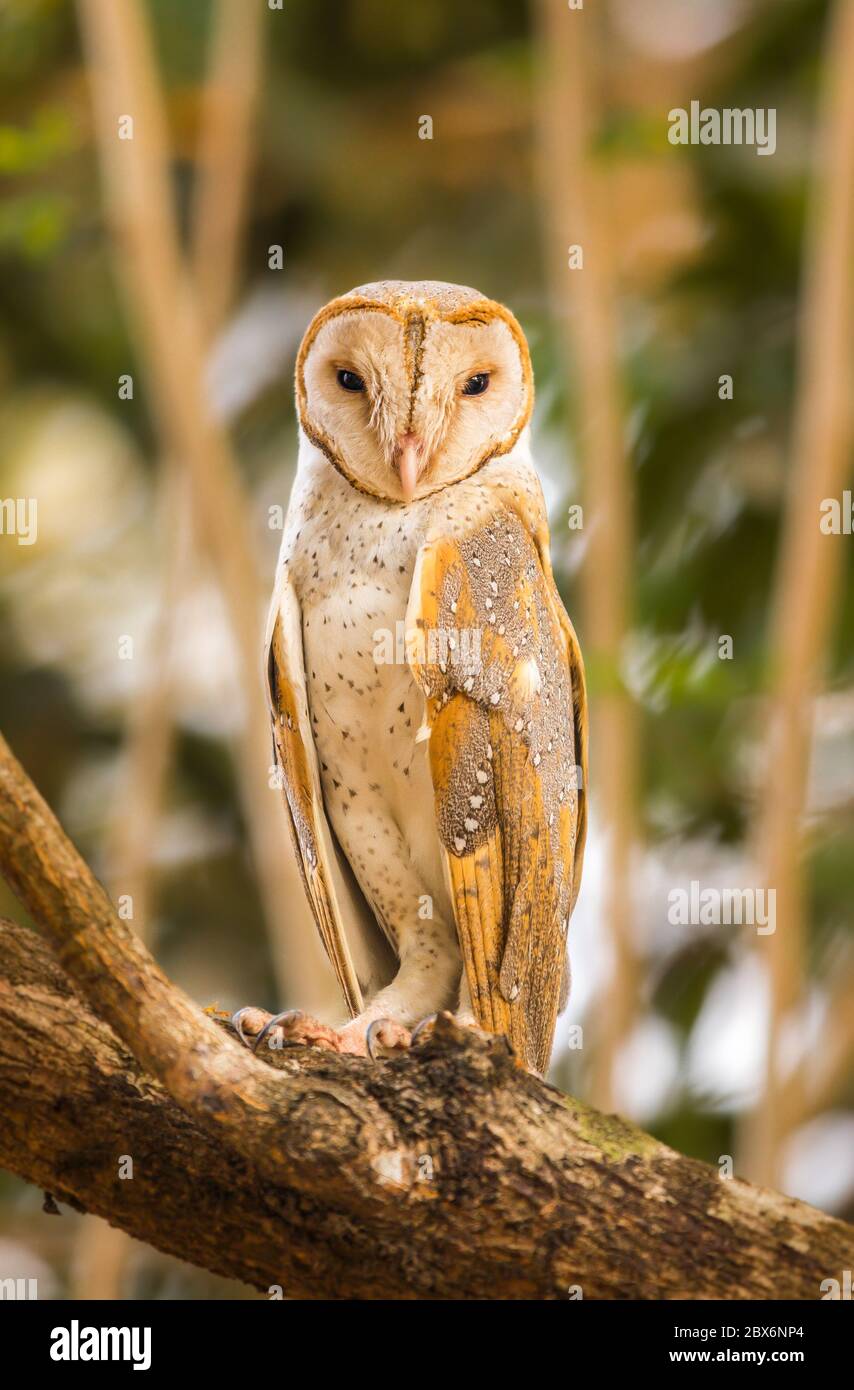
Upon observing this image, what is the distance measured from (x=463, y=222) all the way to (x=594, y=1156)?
599 centimetres

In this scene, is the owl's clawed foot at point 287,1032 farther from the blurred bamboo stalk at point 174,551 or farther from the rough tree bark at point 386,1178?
the blurred bamboo stalk at point 174,551

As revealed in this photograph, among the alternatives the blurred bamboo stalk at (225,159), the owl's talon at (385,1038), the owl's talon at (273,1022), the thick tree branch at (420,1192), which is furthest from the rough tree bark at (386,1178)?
the blurred bamboo stalk at (225,159)

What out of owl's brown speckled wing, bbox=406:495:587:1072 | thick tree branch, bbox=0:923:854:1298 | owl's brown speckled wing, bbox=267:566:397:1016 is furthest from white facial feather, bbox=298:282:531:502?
thick tree branch, bbox=0:923:854:1298

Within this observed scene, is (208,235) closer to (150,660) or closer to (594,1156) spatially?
(150,660)

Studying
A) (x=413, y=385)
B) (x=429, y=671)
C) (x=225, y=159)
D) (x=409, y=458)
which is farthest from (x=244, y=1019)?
(x=225, y=159)

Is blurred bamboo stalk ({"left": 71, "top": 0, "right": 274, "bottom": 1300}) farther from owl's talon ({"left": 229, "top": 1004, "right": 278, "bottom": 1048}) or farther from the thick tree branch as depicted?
the thick tree branch

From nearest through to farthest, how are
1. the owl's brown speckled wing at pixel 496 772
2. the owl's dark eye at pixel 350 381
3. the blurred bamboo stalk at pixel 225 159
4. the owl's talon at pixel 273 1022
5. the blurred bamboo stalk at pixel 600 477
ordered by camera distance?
the owl's talon at pixel 273 1022
the owl's brown speckled wing at pixel 496 772
the owl's dark eye at pixel 350 381
the blurred bamboo stalk at pixel 600 477
the blurred bamboo stalk at pixel 225 159

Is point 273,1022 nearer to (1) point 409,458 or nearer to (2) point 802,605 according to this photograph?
(1) point 409,458

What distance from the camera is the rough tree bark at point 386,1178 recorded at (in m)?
2.39

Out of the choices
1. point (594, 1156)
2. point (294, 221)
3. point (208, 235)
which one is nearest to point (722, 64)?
point (294, 221)

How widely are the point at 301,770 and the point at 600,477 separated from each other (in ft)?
6.78

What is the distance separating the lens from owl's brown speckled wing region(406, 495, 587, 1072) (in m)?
3.01

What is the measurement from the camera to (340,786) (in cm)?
327

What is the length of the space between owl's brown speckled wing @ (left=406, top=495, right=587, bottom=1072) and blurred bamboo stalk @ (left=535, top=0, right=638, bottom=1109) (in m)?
1.29
